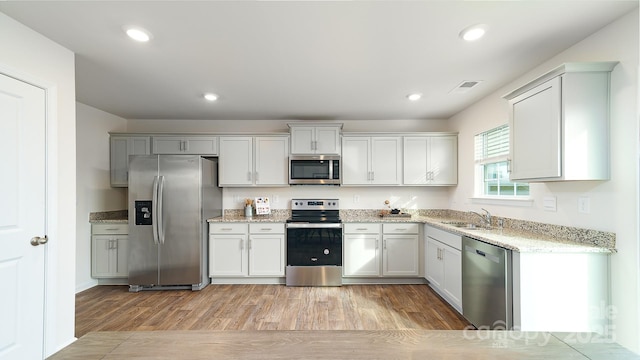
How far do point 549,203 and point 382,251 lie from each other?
6.47 ft

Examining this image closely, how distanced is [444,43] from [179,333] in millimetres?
2347

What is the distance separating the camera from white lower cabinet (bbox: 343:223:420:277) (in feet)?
12.2

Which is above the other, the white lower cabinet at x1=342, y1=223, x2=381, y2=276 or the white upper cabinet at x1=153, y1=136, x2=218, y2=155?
the white upper cabinet at x1=153, y1=136, x2=218, y2=155

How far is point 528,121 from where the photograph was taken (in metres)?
2.14

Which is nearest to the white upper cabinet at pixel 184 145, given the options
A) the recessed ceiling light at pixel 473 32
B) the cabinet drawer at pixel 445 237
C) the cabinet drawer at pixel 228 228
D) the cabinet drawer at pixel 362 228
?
the cabinet drawer at pixel 228 228

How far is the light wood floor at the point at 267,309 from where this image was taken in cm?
264

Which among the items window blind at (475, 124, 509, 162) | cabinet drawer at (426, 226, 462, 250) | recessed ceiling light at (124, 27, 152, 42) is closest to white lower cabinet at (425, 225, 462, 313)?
cabinet drawer at (426, 226, 462, 250)

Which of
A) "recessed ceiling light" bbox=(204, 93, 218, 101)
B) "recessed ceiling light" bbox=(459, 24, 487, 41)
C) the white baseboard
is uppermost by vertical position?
"recessed ceiling light" bbox=(459, 24, 487, 41)

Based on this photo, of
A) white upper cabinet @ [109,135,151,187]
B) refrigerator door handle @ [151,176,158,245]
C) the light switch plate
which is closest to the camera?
the light switch plate

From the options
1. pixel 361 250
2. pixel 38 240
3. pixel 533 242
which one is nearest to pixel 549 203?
pixel 533 242

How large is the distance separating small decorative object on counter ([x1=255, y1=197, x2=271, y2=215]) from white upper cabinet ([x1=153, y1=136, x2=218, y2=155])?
3.19ft

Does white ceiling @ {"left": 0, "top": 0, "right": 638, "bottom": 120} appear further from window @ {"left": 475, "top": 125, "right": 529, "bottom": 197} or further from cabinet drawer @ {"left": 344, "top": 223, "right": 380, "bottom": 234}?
cabinet drawer @ {"left": 344, "top": 223, "right": 380, "bottom": 234}

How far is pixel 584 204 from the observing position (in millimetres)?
1991

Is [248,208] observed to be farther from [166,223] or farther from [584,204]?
[584,204]
